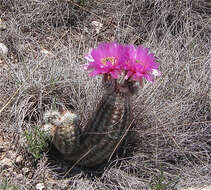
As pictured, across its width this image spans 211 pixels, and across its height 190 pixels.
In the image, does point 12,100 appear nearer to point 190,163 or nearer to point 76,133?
point 76,133

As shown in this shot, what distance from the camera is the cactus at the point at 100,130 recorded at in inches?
70.9

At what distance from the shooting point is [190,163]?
7.13 feet

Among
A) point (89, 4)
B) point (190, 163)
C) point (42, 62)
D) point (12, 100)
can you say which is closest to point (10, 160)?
point (12, 100)

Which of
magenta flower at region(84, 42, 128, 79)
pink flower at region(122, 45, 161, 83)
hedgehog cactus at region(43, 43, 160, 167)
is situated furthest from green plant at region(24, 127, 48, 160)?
pink flower at region(122, 45, 161, 83)

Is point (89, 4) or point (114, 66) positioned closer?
point (114, 66)

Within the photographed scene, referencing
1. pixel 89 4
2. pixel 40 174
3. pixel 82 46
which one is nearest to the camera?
pixel 40 174

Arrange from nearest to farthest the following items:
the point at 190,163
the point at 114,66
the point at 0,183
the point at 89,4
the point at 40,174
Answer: the point at 114,66 → the point at 0,183 → the point at 40,174 → the point at 190,163 → the point at 89,4

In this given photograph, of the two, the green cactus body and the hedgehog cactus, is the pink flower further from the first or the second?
the green cactus body

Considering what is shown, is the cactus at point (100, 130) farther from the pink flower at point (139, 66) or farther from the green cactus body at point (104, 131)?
the pink flower at point (139, 66)

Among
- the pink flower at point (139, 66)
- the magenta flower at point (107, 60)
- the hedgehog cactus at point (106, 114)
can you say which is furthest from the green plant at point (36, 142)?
the pink flower at point (139, 66)

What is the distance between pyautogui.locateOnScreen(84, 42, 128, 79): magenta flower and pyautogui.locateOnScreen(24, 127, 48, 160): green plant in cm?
51

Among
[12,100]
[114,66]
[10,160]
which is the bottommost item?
[10,160]

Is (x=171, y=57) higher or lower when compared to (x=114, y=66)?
lower

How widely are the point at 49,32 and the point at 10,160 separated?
1252mm
